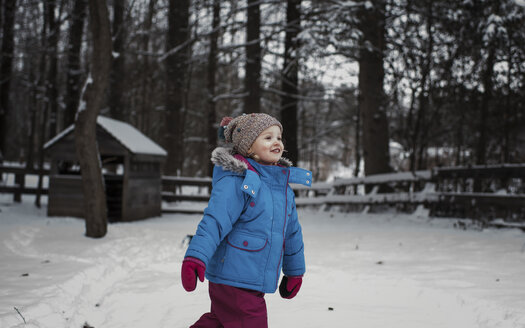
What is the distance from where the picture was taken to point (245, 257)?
224cm

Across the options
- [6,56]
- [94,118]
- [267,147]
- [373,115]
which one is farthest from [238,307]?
[6,56]

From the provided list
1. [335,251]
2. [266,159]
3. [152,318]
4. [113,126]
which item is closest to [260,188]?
[266,159]

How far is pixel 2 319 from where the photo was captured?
3006 mm

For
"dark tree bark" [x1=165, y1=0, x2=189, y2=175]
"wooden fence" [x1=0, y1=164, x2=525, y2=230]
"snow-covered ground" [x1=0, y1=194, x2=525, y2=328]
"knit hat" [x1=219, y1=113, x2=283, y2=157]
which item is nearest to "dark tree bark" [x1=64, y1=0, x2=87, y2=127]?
"dark tree bark" [x1=165, y1=0, x2=189, y2=175]

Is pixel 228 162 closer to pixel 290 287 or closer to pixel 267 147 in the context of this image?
pixel 267 147

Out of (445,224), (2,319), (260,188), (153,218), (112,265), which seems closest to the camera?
(260,188)

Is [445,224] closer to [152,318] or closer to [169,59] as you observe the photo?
[152,318]

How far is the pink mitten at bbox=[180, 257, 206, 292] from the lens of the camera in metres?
2.00

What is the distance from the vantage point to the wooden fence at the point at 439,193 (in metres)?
7.80

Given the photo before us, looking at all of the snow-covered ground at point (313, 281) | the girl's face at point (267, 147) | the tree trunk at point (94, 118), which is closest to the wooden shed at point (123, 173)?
the snow-covered ground at point (313, 281)

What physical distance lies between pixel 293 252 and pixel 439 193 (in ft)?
24.3

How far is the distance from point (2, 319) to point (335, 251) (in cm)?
450

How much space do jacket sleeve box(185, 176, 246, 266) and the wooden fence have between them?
6.79 m

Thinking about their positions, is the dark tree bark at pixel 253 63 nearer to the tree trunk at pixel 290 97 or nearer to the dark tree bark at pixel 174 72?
the tree trunk at pixel 290 97
